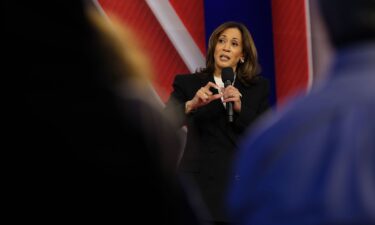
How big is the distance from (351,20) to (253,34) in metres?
3.38

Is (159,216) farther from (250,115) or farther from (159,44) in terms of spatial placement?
(159,44)

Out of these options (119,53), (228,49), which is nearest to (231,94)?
(228,49)

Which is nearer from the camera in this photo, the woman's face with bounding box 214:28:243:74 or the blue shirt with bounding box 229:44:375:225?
the blue shirt with bounding box 229:44:375:225

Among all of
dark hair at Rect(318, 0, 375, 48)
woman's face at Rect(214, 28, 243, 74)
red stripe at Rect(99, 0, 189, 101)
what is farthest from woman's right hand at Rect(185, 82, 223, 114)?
dark hair at Rect(318, 0, 375, 48)

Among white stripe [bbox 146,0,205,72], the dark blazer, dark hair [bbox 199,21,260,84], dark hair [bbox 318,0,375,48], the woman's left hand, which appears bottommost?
the dark blazer

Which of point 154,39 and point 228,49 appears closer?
point 228,49

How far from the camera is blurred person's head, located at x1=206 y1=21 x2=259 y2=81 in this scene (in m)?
3.19

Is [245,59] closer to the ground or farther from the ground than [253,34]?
closer to the ground

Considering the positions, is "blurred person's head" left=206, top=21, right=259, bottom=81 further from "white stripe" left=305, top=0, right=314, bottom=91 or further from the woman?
"white stripe" left=305, top=0, right=314, bottom=91

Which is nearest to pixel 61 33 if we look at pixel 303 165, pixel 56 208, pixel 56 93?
pixel 56 93

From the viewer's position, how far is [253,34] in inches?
167

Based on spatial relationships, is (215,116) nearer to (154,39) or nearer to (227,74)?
(227,74)

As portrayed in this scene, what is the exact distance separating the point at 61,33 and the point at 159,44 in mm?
3600

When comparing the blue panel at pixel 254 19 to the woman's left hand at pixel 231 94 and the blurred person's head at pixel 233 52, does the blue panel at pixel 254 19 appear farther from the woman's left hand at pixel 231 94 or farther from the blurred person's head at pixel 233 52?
the woman's left hand at pixel 231 94
